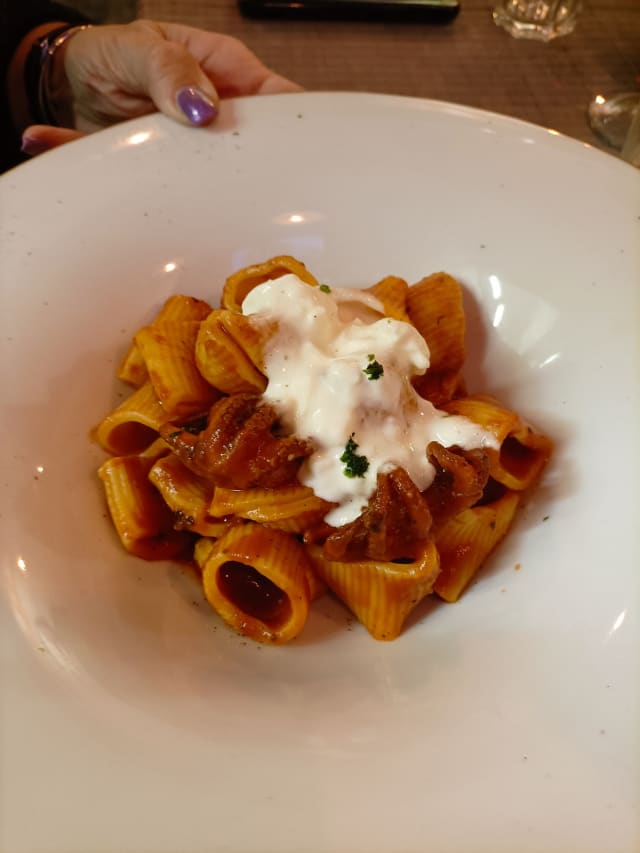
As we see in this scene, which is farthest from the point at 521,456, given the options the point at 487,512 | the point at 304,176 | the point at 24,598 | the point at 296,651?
the point at 24,598

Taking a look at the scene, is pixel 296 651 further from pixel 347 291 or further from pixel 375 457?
pixel 347 291

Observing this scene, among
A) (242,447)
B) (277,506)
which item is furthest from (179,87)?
(277,506)

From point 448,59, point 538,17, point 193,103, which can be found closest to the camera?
point 193,103

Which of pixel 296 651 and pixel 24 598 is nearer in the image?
pixel 24 598

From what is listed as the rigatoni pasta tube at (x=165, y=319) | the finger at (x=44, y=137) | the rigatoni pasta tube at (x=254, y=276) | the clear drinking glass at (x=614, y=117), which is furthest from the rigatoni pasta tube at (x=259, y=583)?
the clear drinking glass at (x=614, y=117)

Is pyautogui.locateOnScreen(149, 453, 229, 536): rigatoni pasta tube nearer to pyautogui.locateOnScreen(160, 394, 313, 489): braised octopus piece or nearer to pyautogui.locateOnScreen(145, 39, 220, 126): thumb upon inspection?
pyautogui.locateOnScreen(160, 394, 313, 489): braised octopus piece

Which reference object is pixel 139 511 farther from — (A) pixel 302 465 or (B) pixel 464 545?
(B) pixel 464 545

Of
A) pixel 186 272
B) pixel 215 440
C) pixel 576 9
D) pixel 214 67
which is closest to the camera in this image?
pixel 215 440

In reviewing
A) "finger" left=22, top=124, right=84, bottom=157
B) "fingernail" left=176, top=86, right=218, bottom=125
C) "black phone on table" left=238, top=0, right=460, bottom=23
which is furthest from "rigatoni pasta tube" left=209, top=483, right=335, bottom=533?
"black phone on table" left=238, top=0, right=460, bottom=23
